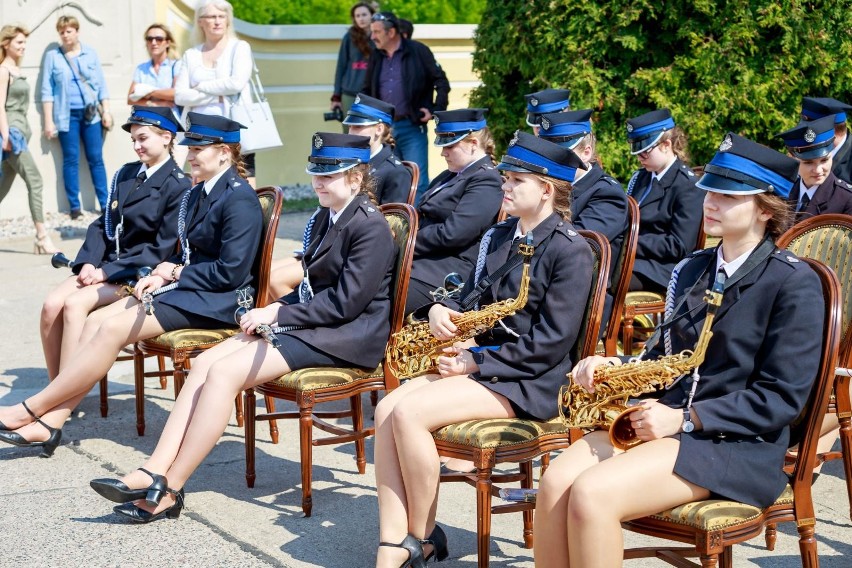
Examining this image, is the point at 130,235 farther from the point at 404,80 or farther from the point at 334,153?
the point at 404,80

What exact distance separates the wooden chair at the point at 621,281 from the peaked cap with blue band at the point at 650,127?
96 centimetres

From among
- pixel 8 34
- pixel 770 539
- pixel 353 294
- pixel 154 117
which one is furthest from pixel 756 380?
pixel 8 34

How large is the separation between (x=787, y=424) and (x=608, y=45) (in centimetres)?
539

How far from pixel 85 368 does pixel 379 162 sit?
7.58 feet

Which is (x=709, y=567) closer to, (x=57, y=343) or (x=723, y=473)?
(x=723, y=473)

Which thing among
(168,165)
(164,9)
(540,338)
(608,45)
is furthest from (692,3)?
(164,9)

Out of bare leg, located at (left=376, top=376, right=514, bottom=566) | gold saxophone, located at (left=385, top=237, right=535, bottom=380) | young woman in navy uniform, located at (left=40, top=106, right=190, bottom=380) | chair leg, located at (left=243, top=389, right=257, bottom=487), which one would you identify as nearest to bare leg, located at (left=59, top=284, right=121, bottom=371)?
young woman in navy uniform, located at (left=40, top=106, right=190, bottom=380)

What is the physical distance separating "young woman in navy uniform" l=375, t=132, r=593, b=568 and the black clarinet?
0.80 meters

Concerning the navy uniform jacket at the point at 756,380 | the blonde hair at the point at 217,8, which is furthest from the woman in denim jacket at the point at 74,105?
the navy uniform jacket at the point at 756,380

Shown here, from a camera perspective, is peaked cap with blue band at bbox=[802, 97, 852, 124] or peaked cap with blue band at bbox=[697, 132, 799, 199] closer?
peaked cap with blue band at bbox=[697, 132, 799, 199]

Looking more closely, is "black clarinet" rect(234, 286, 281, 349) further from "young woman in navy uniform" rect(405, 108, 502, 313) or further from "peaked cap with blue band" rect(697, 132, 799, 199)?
"peaked cap with blue band" rect(697, 132, 799, 199)

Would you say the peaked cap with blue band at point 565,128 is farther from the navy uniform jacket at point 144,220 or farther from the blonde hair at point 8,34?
the blonde hair at point 8,34

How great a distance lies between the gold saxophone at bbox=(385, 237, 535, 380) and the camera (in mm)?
4375

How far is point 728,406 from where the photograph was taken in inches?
139
